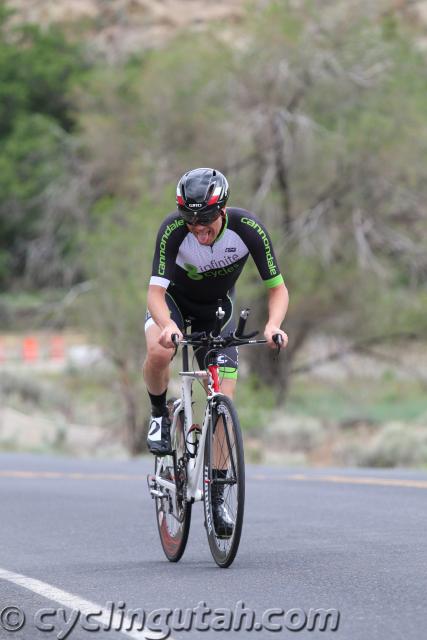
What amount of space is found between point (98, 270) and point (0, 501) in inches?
675

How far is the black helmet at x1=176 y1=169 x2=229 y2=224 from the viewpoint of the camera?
7.75m

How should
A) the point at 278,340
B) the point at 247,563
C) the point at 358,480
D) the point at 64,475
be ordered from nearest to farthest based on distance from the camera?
the point at 278,340, the point at 247,563, the point at 358,480, the point at 64,475

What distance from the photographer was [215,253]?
26.9 feet

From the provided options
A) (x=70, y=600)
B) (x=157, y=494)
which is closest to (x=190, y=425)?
(x=157, y=494)

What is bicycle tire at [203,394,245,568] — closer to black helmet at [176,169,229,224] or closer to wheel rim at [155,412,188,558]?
wheel rim at [155,412,188,558]

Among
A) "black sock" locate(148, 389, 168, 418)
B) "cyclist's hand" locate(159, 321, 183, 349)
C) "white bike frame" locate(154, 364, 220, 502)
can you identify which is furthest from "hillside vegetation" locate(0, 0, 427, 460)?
"cyclist's hand" locate(159, 321, 183, 349)

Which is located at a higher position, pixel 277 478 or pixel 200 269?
pixel 200 269

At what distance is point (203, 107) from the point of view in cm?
3155

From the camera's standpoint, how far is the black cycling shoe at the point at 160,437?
8.50m

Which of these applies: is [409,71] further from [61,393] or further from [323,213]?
[61,393]

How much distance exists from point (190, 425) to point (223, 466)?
57 centimetres

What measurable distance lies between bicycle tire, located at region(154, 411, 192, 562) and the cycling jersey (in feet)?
2.78

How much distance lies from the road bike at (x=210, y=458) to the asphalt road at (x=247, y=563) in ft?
0.62

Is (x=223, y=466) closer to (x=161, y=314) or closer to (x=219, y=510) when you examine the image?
(x=219, y=510)
